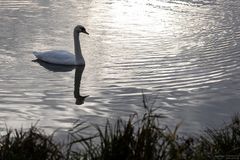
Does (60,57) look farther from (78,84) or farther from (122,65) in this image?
(78,84)

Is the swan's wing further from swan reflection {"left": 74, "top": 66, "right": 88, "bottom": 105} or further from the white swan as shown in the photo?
swan reflection {"left": 74, "top": 66, "right": 88, "bottom": 105}

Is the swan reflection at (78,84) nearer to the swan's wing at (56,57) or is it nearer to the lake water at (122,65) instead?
the lake water at (122,65)

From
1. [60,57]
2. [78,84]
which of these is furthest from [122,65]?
[78,84]

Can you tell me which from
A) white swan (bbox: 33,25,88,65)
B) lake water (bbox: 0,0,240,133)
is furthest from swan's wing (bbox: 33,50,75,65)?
lake water (bbox: 0,0,240,133)

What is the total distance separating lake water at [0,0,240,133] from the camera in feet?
28.0

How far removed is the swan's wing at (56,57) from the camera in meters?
11.8

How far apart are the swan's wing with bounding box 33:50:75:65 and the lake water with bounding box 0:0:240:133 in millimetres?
176

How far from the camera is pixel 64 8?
1953 cm

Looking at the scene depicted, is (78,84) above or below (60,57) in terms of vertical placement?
below

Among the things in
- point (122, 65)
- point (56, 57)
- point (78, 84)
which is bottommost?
point (78, 84)

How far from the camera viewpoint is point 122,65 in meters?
11.6

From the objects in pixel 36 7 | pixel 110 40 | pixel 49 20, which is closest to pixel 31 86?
pixel 110 40

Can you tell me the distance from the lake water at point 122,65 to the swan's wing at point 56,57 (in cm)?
18

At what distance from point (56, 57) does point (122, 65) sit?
133 cm
